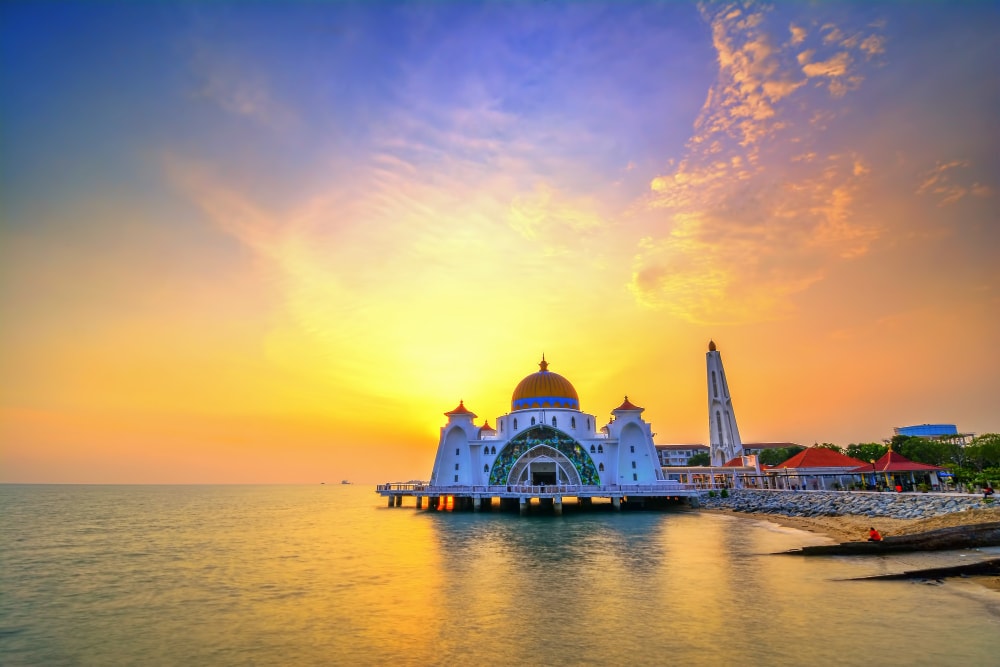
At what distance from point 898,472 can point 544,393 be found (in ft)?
97.9

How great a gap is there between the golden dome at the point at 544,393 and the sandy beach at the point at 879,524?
74.8 ft

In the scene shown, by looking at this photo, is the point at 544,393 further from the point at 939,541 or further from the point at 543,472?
the point at 939,541

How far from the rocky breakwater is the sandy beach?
806 mm

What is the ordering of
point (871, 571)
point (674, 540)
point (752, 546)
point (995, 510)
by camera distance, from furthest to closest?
point (674, 540) → point (752, 546) → point (995, 510) → point (871, 571)

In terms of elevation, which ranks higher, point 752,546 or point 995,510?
point 995,510

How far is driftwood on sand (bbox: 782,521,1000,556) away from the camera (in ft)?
60.0

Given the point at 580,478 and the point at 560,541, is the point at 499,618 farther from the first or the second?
the point at 580,478

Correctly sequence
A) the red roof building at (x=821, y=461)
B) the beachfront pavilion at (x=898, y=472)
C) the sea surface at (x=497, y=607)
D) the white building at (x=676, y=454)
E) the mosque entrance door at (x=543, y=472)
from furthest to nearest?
the white building at (x=676, y=454), the mosque entrance door at (x=543, y=472), the red roof building at (x=821, y=461), the beachfront pavilion at (x=898, y=472), the sea surface at (x=497, y=607)

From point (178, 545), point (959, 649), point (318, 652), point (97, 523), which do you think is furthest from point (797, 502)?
point (97, 523)

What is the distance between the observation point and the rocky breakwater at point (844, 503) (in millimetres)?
25312

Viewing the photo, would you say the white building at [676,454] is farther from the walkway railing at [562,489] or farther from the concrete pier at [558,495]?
the walkway railing at [562,489]

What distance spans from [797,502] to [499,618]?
3307 cm

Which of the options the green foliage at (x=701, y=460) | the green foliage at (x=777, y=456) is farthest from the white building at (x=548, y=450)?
the green foliage at (x=701, y=460)

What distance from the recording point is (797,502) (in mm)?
37812
